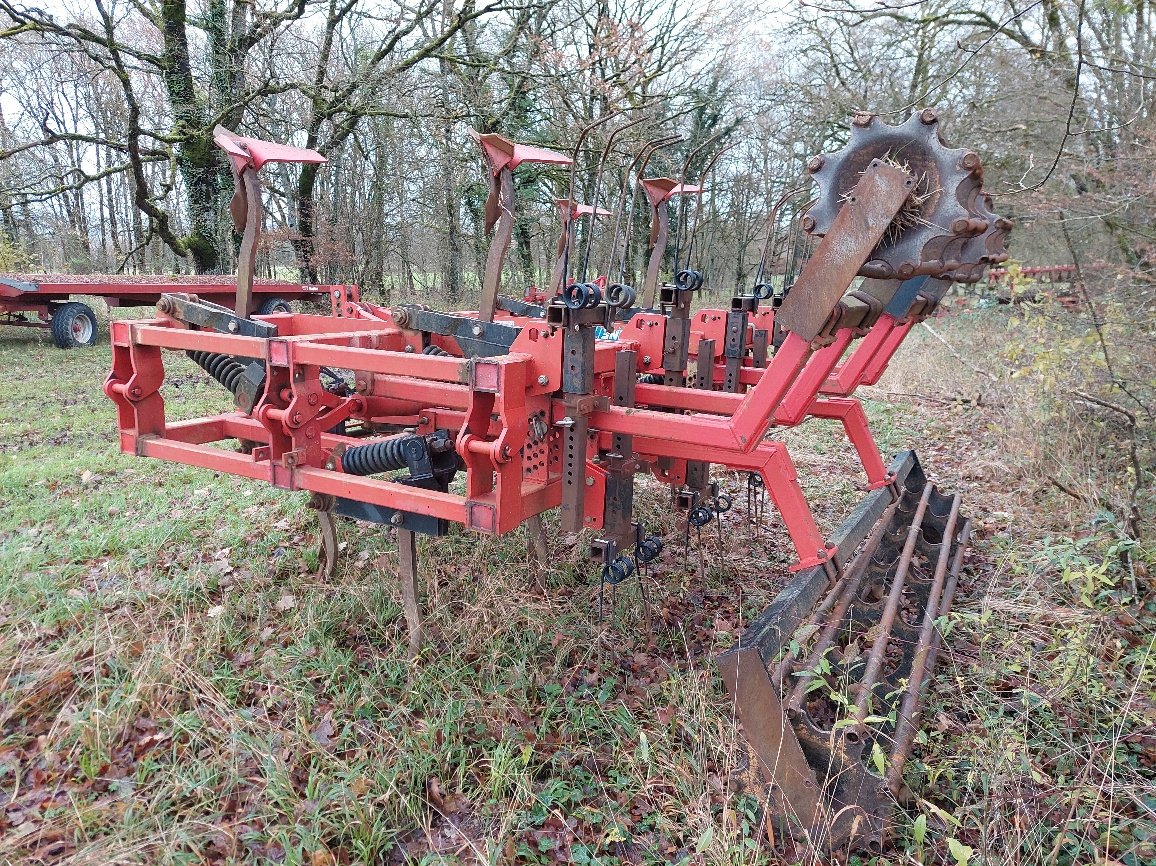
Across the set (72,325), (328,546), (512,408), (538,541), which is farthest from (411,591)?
(72,325)

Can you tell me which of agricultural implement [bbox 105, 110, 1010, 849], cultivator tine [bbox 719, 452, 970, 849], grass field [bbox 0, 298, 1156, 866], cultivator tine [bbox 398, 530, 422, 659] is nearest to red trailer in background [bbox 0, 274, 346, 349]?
grass field [bbox 0, 298, 1156, 866]

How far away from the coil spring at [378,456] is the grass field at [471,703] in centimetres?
75

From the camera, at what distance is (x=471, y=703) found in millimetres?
2932

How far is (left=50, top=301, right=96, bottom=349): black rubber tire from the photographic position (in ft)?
35.2

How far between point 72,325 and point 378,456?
33.8 feet

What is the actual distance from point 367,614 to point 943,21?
12705 mm

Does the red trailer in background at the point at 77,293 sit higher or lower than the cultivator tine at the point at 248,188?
lower

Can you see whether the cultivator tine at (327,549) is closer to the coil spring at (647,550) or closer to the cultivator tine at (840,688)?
the coil spring at (647,550)

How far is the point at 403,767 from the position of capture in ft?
8.48

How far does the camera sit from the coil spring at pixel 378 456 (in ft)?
10.5

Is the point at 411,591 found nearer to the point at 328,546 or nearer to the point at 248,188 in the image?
the point at 328,546

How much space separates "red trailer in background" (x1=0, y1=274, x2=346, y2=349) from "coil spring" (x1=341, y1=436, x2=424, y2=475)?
298 inches

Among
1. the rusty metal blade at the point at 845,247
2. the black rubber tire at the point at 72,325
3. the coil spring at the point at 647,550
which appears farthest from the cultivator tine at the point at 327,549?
the black rubber tire at the point at 72,325

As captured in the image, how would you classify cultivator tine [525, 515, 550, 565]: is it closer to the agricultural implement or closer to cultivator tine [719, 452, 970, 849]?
the agricultural implement
